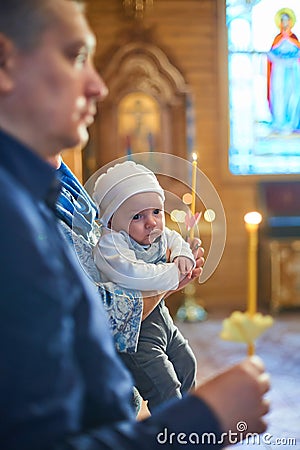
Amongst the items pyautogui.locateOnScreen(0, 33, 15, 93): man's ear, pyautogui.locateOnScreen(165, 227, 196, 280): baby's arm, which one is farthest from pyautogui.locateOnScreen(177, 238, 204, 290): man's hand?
pyautogui.locateOnScreen(0, 33, 15, 93): man's ear

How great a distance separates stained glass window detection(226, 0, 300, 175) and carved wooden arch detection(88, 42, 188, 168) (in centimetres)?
54

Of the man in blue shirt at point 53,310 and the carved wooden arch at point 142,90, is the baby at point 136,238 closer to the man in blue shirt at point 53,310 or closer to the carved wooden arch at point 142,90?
the man in blue shirt at point 53,310

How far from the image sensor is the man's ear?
58 cm

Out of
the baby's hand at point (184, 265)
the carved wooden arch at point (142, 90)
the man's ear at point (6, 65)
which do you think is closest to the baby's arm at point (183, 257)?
the baby's hand at point (184, 265)

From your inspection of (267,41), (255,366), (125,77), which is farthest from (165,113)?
(255,366)

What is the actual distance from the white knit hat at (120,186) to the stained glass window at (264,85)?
423 centimetres

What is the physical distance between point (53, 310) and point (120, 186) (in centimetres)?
68

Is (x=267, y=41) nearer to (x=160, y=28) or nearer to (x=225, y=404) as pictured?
(x=160, y=28)

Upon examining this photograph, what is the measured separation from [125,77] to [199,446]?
470cm

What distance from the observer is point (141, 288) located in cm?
112

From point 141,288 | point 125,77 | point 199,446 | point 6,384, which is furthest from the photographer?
point 125,77

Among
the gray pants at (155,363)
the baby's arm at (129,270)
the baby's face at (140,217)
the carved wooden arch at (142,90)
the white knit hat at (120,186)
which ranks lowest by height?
the gray pants at (155,363)

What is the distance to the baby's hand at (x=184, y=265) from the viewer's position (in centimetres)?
116

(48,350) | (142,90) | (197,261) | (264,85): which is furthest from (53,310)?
(264,85)
